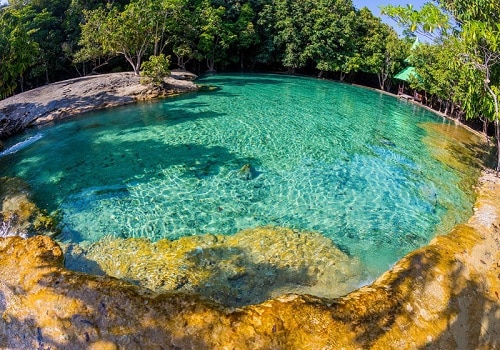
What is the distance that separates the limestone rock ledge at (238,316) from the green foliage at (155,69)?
19.5 m

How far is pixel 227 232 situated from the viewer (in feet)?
26.9

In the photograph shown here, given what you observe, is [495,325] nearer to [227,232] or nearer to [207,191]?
[227,232]

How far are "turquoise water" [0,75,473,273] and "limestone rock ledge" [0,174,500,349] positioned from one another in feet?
7.92

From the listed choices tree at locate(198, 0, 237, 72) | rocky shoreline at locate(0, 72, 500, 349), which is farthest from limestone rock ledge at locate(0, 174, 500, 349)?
tree at locate(198, 0, 237, 72)

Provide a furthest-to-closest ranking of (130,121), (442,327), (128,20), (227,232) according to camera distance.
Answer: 1. (128,20)
2. (130,121)
3. (227,232)
4. (442,327)

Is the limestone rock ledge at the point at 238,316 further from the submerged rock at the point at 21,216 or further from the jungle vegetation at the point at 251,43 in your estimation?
the jungle vegetation at the point at 251,43

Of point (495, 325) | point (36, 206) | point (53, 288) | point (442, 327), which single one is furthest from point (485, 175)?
point (36, 206)

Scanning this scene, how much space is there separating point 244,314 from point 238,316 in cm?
9

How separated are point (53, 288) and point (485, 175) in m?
13.3

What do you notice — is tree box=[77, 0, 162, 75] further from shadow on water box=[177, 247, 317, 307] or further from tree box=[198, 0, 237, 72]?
shadow on water box=[177, 247, 317, 307]

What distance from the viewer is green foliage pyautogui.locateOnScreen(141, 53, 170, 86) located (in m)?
22.5

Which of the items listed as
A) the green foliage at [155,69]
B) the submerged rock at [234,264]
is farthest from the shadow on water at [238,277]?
the green foliage at [155,69]

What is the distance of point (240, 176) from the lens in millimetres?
11039

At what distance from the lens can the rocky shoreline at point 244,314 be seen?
3.90 metres
